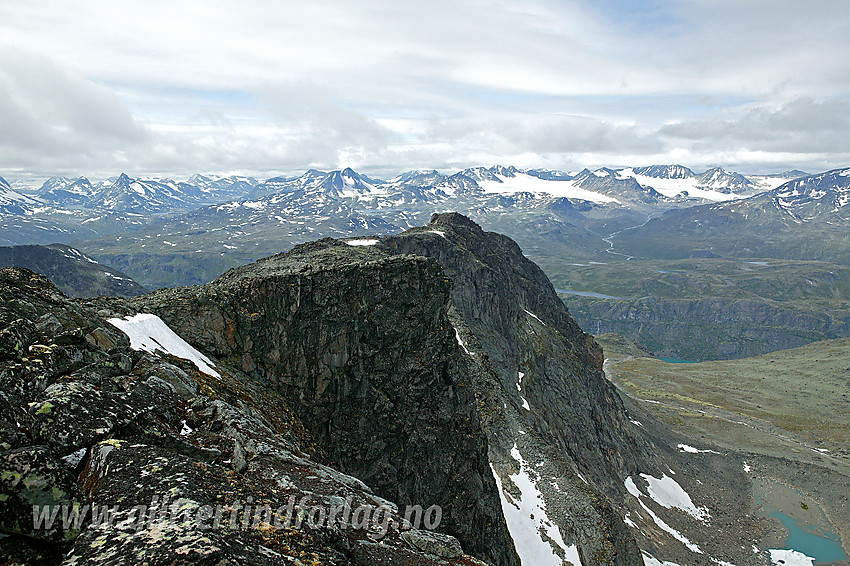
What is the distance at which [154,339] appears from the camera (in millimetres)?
25469

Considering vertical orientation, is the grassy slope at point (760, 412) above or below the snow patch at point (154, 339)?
Result: below

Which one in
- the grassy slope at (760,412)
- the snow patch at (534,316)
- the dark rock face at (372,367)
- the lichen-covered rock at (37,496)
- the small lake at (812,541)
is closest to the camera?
the lichen-covered rock at (37,496)

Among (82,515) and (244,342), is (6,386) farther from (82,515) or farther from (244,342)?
(244,342)

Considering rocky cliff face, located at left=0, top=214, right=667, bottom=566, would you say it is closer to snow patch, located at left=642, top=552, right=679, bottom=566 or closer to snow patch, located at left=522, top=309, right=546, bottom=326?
snow patch, located at left=522, top=309, right=546, bottom=326

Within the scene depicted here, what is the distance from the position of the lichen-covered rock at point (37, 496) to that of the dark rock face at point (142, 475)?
25 millimetres

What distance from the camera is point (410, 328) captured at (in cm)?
4322

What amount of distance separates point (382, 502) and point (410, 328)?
25580 millimetres

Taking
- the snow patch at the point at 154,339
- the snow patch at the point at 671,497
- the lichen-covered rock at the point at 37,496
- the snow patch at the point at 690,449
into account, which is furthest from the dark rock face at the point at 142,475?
the snow patch at the point at 690,449

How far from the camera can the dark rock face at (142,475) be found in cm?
993

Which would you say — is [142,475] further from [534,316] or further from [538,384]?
[534,316]

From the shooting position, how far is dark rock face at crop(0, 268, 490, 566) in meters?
9.93

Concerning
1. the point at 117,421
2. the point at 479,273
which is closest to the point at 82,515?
the point at 117,421

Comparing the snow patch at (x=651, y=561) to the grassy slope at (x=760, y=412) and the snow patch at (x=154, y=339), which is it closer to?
the snow patch at (x=154, y=339)

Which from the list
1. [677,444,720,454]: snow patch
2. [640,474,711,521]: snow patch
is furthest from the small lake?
[677,444,720,454]: snow patch
